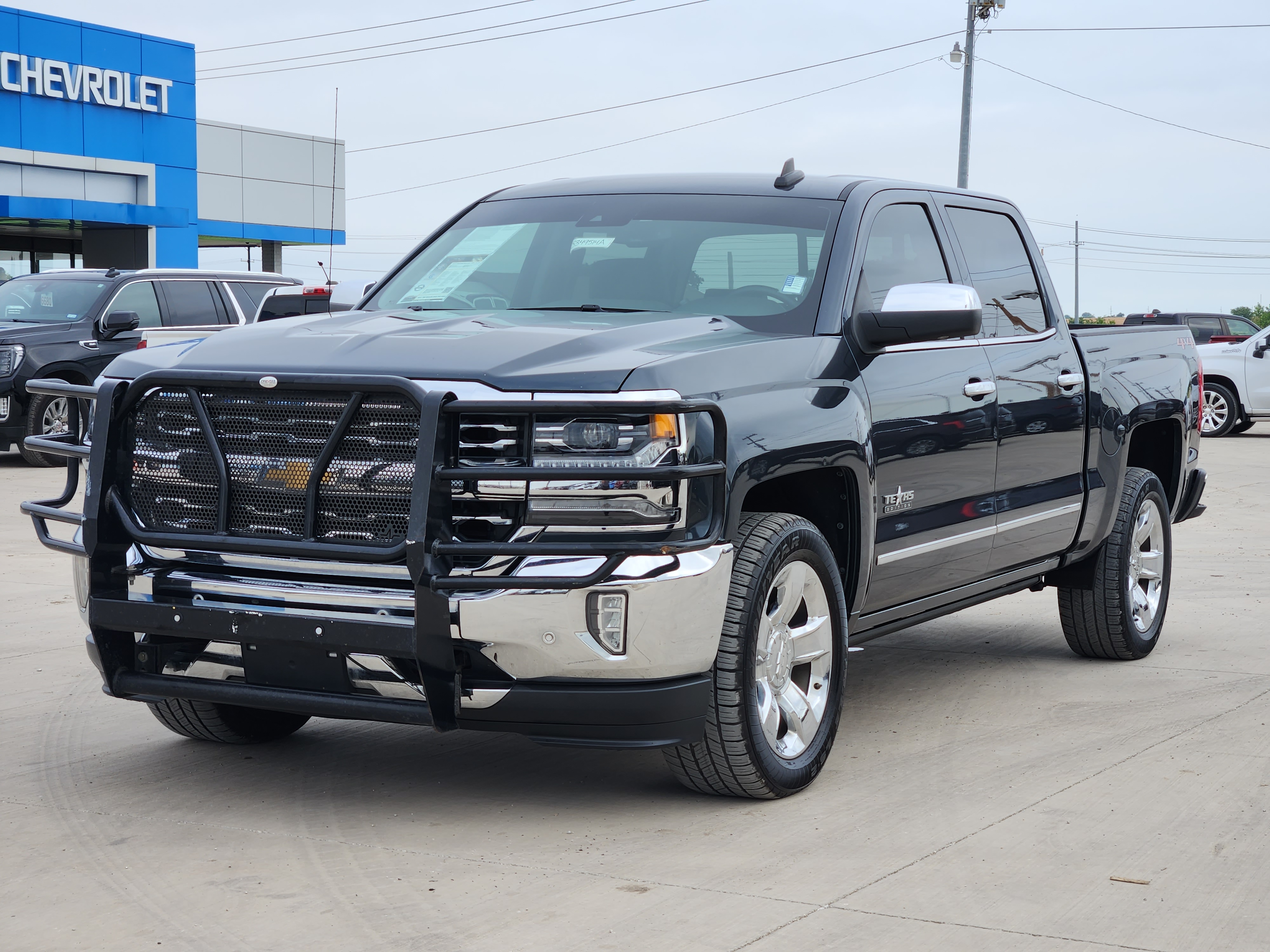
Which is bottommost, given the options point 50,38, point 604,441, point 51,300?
point 604,441

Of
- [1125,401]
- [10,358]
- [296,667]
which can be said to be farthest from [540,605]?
[10,358]

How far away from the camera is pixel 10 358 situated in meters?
15.2

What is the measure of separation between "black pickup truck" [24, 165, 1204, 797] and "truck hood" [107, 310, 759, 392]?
0.01 metres

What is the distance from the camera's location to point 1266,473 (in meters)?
18.2

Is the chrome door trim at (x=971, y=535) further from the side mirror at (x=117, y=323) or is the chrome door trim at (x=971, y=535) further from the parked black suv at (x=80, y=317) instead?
Result: the side mirror at (x=117, y=323)

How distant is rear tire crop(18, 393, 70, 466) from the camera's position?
15.3 m

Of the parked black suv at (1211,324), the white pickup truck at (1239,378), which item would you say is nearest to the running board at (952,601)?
the white pickup truck at (1239,378)

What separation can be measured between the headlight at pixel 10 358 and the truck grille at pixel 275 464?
11.6 metres

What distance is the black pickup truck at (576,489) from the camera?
13.4 feet

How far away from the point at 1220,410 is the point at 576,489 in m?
22.8

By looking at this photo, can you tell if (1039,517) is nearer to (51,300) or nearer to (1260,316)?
(51,300)

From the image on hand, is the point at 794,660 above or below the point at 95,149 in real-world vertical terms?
below

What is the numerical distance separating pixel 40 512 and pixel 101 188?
1267 inches

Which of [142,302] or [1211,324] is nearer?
[142,302]
